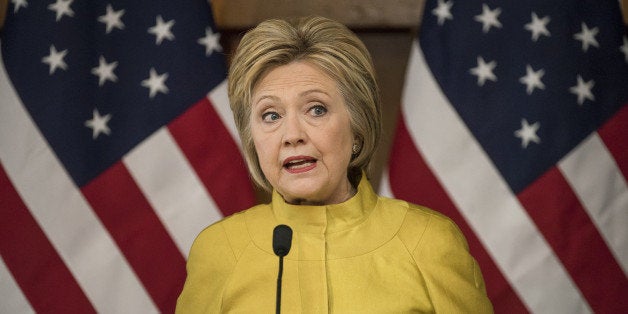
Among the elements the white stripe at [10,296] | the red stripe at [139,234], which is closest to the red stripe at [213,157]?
the red stripe at [139,234]

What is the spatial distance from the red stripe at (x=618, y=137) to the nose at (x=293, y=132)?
1.16m

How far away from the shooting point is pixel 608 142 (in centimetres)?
222

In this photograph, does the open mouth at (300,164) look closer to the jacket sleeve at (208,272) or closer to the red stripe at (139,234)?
the jacket sleeve at (208,272)

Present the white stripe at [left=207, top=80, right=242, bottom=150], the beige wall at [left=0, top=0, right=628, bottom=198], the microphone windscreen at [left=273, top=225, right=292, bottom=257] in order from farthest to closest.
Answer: the beige wall at [left=0, top=0, right=628, bottom=198]
the white stripe at [left=207, top=80, right=242, bottom=150]
the microphone windscreen at [left=273, top=225, right=292, bottom=257]

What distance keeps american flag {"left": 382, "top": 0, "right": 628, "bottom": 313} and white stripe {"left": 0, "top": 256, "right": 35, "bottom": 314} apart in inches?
45.5

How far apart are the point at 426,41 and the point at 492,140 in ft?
1.16

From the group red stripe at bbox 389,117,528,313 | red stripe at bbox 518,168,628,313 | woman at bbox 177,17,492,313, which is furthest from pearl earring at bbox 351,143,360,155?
red stripe at bbox 518,168,628,313

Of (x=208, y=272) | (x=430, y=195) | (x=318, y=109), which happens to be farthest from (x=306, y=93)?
(x=430, y=195)

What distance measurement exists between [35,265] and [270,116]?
1.14m

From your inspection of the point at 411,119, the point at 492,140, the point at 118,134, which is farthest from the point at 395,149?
the point at 118,134

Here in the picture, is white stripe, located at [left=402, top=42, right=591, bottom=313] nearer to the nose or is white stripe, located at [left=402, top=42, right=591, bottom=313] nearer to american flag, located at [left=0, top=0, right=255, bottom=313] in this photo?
american flag, located at [left=0, top=0, right=255, bottom=313]

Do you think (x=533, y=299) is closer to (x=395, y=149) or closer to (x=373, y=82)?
(x=395, y=149)

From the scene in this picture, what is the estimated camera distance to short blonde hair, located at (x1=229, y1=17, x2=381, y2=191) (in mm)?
1482

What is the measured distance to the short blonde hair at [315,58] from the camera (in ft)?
4.86
